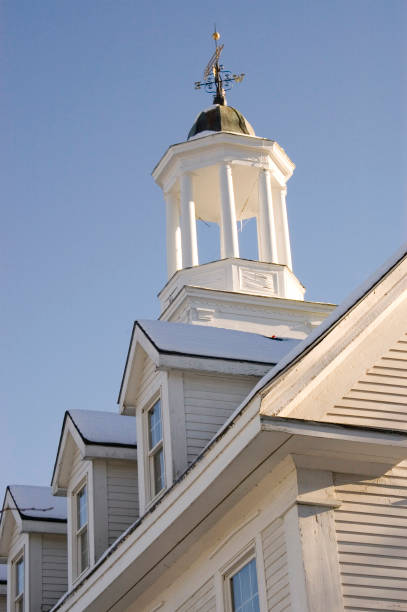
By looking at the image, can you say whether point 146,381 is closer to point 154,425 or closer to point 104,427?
point 154,425

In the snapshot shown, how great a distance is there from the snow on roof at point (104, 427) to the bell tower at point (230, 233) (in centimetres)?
467

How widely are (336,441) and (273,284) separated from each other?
42.9 feet

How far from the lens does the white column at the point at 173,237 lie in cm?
2766

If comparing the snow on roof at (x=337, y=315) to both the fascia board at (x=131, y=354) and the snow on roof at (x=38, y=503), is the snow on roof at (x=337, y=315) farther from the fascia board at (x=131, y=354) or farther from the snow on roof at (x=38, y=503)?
the snow on roof at (x=38, y=503)

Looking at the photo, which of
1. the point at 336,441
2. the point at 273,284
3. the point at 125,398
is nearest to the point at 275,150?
the point at 273,284

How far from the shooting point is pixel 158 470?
1744 centimetres

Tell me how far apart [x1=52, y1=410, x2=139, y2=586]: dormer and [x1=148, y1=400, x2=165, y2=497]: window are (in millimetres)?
1445

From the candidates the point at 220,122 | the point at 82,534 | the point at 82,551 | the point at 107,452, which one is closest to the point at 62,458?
the point at 82,534

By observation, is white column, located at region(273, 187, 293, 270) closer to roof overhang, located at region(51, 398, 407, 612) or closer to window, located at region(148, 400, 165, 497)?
window, located at region(148, 400, 165, 497)

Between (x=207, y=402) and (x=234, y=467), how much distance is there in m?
3.44

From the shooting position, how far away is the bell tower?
25.0m

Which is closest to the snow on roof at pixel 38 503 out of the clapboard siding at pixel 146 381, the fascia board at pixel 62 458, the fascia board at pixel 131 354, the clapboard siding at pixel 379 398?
the fascia board at pixel 62 458

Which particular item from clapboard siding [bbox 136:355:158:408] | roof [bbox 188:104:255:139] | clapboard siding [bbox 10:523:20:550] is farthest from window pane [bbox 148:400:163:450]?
roof [bbox 188:104:255:139]

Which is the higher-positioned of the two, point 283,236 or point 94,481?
point 283,236
